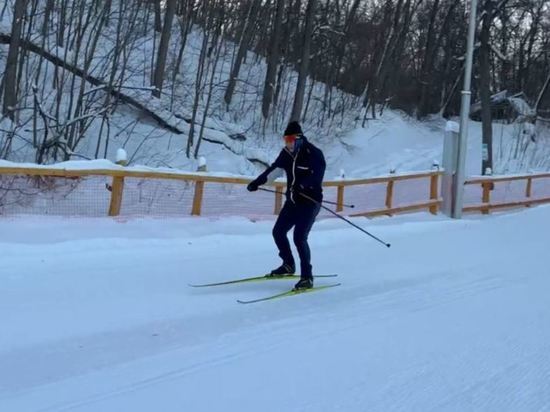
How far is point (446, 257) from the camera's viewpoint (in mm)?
10734

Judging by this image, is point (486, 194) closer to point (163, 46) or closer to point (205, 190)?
point (205, 190)

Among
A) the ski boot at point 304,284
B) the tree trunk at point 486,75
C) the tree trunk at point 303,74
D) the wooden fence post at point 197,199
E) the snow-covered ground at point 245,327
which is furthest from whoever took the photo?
the tree trunk at point 486,75

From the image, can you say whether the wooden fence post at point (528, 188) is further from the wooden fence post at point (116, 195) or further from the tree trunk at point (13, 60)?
the tree trunk at point (13, 60)

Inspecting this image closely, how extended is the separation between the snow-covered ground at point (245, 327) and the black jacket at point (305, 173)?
3.56 feet

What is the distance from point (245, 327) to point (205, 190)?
5961mm

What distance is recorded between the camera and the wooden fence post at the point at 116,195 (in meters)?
10.3

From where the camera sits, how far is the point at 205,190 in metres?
11.9

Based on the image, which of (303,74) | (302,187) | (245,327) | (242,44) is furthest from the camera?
(242,44)

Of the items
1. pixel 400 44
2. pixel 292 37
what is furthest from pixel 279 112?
pixel 400 44

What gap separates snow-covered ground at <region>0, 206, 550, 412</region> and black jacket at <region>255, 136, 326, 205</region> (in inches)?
42.7

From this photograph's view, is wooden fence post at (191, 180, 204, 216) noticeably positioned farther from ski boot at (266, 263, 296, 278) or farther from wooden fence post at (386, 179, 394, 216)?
wooden fence post at (386, 179, 394, 216)

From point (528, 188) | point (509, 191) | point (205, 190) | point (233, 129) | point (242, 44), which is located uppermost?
point (242, 44)

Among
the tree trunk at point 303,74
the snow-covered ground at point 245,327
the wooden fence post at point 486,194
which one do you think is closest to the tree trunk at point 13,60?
the snow-covered ground at point 245,327

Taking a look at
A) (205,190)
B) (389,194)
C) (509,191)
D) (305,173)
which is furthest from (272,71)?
(305,173)
